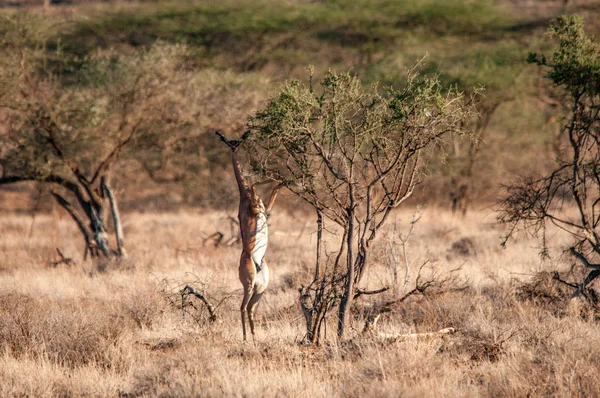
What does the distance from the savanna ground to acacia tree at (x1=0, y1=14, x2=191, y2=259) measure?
1.84 feet

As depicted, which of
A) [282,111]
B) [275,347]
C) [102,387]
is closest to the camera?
[102,387]

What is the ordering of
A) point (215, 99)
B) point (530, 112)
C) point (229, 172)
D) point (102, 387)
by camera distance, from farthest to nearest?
point (530, 112) → point (229, 172) → point (215, 99) → point (102, 387)

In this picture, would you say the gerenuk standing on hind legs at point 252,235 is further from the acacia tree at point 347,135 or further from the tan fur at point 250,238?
the acacia tree at point 347,135

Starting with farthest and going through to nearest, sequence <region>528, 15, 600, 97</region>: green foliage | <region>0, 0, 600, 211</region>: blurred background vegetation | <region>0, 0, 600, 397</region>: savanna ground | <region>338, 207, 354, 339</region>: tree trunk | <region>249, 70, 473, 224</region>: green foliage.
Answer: <region>0, 0, 600, 211</region>: blurred background vegetation < <region>528, 15, 600, 97</region>: green foliage < <region>338, 207, 354, 339</region>: tree trunk < <region>249, 70, 473, 224</region>: green foliage < <region>0, 0, 600, 397</region>: savanna ground

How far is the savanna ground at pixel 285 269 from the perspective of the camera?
5.79 m

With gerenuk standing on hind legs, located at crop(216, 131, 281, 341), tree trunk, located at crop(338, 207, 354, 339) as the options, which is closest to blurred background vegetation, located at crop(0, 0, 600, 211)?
gerenuk standing on hind legs, located at crop(216, 131, 281, 341)

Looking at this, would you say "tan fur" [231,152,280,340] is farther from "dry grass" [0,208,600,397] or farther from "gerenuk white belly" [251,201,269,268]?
"dry grass" [0,208,600,397]

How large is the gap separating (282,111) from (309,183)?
0.79 meters

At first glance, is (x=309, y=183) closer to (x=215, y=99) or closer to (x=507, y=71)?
(x=215, y=99)

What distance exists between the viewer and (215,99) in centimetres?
1566

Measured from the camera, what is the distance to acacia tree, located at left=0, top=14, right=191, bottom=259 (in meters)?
13.6

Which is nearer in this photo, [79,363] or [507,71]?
[79,363]

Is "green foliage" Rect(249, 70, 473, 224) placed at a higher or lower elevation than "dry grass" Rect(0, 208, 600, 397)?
higher

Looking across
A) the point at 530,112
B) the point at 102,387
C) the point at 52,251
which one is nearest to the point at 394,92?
the point at 102,387
